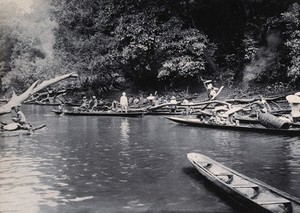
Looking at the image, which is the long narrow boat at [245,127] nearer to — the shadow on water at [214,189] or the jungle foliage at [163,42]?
the shadow on water at [214,189]

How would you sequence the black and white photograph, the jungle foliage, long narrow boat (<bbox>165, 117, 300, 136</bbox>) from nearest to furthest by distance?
the black and white photograph → long narrow boat (<bbox>165, 117, 300, 136</bbox>) → the jungle foliage

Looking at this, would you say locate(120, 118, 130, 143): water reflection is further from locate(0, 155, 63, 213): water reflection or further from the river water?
locate(0, 155, 63, 213): water reflection

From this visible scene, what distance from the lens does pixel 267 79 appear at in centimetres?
2484

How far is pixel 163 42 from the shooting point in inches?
1048

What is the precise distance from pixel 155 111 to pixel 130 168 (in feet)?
47.5

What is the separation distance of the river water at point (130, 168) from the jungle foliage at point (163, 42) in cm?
900

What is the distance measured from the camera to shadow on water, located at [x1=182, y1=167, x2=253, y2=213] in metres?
6.44

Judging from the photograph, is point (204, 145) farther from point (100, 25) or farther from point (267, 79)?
point (100, 25)

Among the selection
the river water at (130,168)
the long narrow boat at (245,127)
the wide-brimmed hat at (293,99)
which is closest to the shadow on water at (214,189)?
the river water at (130,168)

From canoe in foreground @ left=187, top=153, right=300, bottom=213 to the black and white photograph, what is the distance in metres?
0.02

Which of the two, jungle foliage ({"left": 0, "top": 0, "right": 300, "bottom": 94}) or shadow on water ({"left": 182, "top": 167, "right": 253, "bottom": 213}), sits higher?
jungle foliage ({"left": 0, "top": 0, "right": 300, "bottom": 94})

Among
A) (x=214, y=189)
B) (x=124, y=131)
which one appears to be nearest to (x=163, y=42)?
(x=124, y=131)

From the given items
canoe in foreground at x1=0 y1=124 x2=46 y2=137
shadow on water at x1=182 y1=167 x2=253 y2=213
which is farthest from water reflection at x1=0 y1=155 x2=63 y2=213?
canoe in foreground at x1=0 y1=124 x2=46 y2=137

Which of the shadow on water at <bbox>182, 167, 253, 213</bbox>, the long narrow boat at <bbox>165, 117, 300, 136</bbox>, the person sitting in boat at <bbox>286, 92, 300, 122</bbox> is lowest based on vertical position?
the shadow on water at <bbox>182, 167, 253, 213</bbox>
